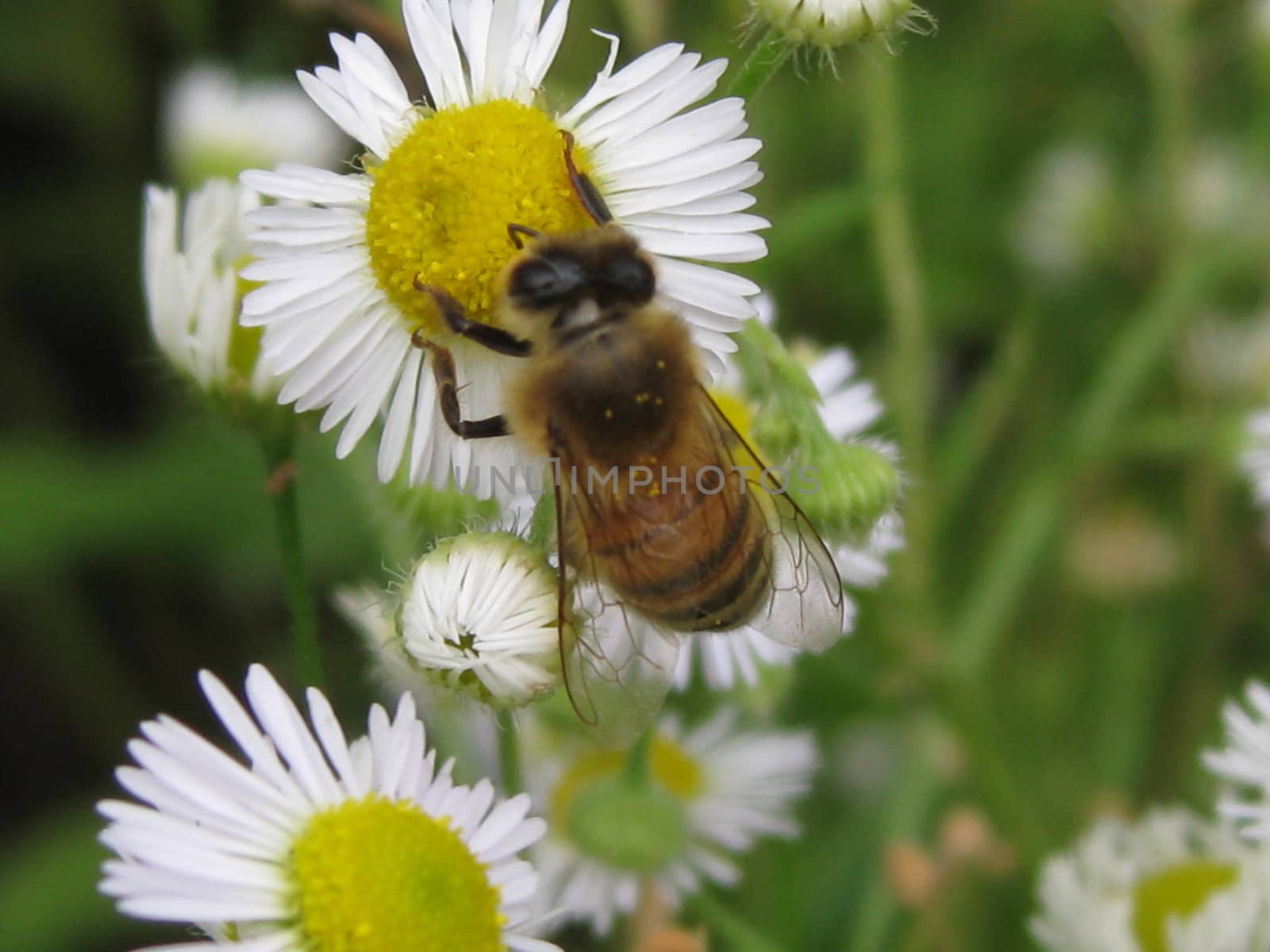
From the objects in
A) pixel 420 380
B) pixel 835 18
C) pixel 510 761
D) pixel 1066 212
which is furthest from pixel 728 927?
pixel 1066 212

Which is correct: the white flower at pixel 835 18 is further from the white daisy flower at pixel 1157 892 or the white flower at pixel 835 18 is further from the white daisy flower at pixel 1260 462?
the white daisy flower at pixel 1157 892

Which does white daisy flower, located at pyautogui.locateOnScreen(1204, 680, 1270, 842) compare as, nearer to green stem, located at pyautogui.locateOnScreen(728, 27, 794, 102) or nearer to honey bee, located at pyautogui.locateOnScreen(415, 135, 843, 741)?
honey bee, located at pyautogui.locateOnScreen(415, 135, 843, 741)

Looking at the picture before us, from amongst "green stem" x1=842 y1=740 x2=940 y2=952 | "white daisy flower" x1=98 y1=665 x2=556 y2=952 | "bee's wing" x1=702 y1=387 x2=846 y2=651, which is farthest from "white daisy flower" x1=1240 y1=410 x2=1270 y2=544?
"white daisy flower" x1=98 y1=665 x2=556 y2=952

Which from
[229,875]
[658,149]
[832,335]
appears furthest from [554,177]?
[832,335]

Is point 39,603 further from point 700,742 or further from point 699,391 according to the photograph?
point 699,391

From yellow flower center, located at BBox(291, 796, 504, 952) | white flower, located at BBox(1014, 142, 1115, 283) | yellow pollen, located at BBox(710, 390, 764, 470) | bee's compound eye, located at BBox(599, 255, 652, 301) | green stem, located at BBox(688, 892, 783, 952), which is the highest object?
white flower, located at BBox(1014, 142, 1115, 283)
